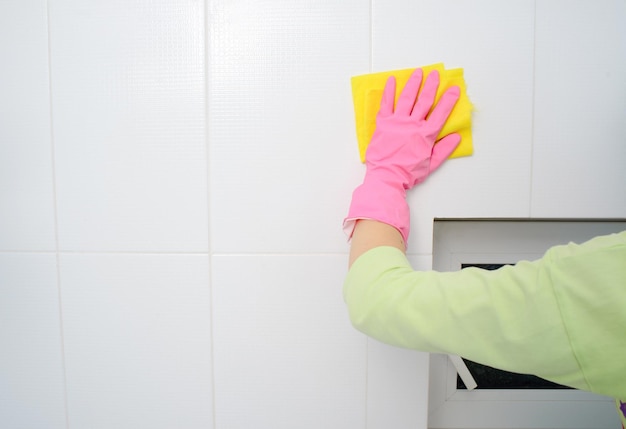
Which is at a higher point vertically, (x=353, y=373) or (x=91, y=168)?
(x=91, y=168)

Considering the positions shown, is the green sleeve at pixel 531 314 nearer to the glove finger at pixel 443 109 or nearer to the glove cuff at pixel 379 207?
the glove cuff at pixel 379 207

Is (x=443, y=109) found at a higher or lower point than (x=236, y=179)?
higher

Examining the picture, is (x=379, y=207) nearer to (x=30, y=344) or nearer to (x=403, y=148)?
(x=403, y=148)

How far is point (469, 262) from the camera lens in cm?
79

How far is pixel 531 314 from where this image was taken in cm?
39

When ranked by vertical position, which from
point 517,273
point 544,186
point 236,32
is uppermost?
point 236,32

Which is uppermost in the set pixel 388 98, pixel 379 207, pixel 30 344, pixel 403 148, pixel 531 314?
pixel 388 98

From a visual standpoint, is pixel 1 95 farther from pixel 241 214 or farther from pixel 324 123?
pixel 324 123

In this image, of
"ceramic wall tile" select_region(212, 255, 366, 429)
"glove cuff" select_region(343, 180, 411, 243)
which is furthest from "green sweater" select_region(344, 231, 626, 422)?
"ceramic wall tile" select_region(212, 255, 366, 429)

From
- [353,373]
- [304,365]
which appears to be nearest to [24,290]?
[304,365]

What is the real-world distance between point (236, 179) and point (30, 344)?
0.60m

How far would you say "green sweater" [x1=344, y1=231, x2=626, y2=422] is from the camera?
371 mm

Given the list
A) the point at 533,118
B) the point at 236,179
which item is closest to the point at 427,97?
the point at 533,118

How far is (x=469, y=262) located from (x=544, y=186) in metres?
0.24
